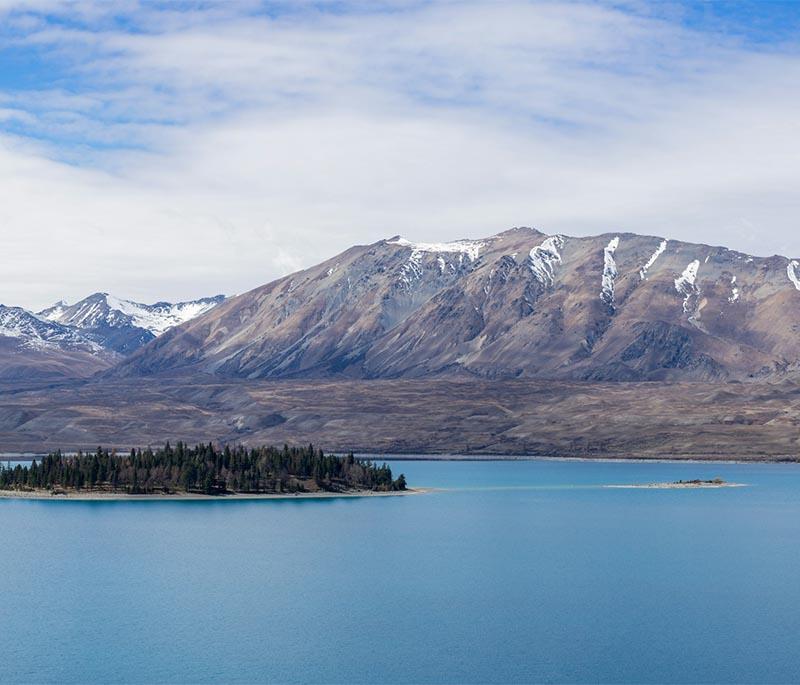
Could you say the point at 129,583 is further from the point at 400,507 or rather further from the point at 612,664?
the point at 400,507

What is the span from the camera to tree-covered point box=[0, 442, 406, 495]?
176 meters

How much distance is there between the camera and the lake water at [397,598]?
75.1m

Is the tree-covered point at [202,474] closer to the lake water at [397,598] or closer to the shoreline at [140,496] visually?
the shoreline at [140,496]

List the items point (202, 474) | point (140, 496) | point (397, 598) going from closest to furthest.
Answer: point (397, 598), point (140, 496), point (202, 474)

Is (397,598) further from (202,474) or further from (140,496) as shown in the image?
(202,474)

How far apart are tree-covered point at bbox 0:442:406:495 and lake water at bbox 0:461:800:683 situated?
1370cm

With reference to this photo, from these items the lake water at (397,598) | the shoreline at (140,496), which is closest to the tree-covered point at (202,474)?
the shoreline at (140,496)

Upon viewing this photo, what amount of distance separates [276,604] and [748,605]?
108ft

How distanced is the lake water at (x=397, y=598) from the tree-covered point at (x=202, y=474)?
13697mm

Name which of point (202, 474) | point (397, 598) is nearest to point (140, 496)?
point (202, 474)

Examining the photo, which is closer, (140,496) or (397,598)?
(397,598)

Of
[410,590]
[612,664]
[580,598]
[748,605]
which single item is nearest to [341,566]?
[410,590]

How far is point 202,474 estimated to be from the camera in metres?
177

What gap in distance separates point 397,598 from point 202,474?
8385 centimetres
